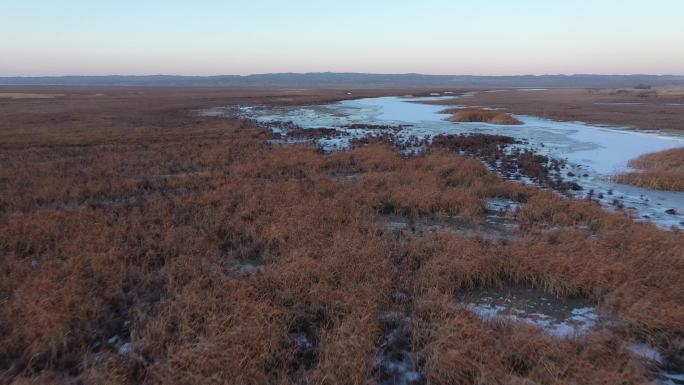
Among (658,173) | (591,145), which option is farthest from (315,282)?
(591,145)

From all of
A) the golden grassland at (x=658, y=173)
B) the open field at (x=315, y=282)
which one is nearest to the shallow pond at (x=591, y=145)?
the golden grassland at (x=658, y=173)

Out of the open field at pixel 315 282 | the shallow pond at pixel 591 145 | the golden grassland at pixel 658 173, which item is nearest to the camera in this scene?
the open field at pixel 315 282

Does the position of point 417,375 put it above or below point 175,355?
below

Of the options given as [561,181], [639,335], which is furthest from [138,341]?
[561,181]

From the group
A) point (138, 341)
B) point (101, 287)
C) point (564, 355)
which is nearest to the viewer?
point (564, 355)

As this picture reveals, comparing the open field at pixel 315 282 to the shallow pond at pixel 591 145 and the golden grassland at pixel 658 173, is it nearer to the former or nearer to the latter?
the shallow pond at pixel 591 145

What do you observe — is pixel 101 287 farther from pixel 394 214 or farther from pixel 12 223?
pixel 394 214
